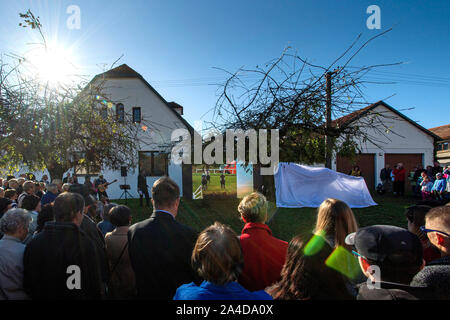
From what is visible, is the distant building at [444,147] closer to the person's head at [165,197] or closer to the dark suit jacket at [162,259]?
the person's head at [165,197]

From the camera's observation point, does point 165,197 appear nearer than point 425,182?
Yes

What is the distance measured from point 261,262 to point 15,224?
7.09 ft

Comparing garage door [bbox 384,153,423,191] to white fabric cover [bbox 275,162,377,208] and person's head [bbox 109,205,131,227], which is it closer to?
white fabric cover [bbox 275,162,377,208]

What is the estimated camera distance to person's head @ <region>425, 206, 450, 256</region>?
1844 mm

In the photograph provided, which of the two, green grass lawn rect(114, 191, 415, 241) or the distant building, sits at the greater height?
the distant building

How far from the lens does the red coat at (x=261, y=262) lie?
1998 millimetres

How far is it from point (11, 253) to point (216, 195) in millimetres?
12415

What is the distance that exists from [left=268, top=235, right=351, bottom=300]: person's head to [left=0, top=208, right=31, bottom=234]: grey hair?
2.28 metres

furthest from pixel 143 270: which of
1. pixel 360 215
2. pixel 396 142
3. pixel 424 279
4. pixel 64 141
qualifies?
pixel 396 142

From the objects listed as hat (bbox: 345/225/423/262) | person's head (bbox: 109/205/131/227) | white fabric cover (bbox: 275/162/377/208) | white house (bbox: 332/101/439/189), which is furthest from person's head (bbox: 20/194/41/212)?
white house (bbox: 332/101/439/189)

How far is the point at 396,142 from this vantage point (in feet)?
61.5

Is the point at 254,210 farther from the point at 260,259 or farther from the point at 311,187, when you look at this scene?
the point at 311,187

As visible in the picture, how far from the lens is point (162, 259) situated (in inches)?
75.1

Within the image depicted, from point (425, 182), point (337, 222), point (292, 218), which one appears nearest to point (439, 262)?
point (337, 222)
